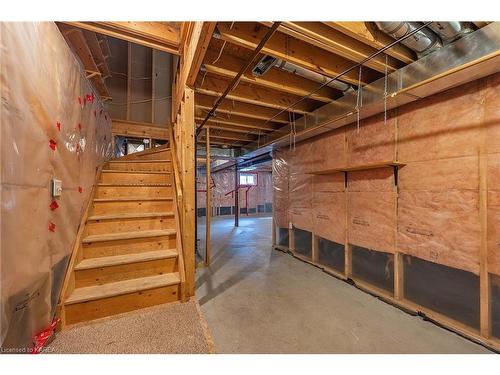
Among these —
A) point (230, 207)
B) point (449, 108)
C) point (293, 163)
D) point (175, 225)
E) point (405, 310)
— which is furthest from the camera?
point (230, 207)

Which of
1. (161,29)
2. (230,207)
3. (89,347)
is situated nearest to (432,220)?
(89,347)

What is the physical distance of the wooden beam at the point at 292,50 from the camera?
1.61 meters

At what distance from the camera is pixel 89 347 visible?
1.38 m

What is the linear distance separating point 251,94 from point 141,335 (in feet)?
8.19

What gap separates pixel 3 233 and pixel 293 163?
11.2ft

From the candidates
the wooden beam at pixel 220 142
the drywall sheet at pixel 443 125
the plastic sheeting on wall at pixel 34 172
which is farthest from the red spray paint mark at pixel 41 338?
the wooden beam at pixel 220 142

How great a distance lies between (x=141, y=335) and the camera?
1492mm

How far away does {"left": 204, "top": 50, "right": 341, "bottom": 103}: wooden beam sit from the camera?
78.7 inches

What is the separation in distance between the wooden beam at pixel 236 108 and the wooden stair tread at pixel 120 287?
2.11 meters

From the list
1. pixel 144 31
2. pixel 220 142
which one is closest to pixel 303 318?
pixel 144 31

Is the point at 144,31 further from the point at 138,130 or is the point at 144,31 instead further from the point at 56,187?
the point at 138,130

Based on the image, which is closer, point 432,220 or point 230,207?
point 432,220

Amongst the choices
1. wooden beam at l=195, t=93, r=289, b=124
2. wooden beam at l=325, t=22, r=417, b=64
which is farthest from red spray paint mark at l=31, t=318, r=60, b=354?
wooden beam at l=325, t=22, r=417, b=64

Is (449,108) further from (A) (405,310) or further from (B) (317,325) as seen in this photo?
(B) (317,325)
